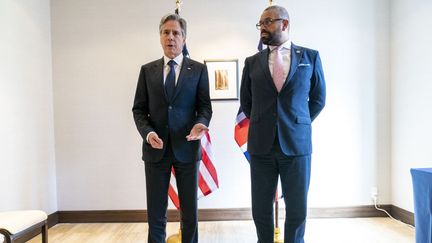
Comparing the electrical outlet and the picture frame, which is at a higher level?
the picture frame

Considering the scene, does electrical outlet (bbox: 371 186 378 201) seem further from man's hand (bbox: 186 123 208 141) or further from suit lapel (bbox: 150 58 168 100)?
suit lapel (bbox: 150 58 168 100)

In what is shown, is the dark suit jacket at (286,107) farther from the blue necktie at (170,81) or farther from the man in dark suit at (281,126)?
the blue necktie at (170,81)

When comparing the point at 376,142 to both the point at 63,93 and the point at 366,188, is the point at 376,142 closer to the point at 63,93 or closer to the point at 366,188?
the point at 366,188

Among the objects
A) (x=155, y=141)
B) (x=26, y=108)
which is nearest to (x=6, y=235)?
(x=155, y=141)

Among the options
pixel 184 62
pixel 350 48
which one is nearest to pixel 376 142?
pixel 350 48

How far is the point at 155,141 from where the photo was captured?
5.31 ft

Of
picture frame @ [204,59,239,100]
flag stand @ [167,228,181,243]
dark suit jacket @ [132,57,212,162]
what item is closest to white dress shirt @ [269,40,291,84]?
dark suit jacket @ [132,57,212,162]

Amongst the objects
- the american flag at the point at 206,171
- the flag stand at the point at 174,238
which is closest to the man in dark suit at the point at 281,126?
the american flag at the point at 206,171

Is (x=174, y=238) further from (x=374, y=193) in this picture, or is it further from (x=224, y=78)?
(x=374, y=193)

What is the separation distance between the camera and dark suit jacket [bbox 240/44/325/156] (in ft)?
5.56

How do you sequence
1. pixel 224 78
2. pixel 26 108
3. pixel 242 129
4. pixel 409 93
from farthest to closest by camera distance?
pixel 224 78 → pixel 409 93 → pixel 26 108 → pixel 242 129

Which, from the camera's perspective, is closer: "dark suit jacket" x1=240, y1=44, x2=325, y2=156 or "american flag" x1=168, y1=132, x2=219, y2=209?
"dark suit jacket" x1=240, y1=44, x2=325, y2=156

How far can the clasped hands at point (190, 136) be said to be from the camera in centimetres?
162

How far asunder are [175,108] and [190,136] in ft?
0.61
